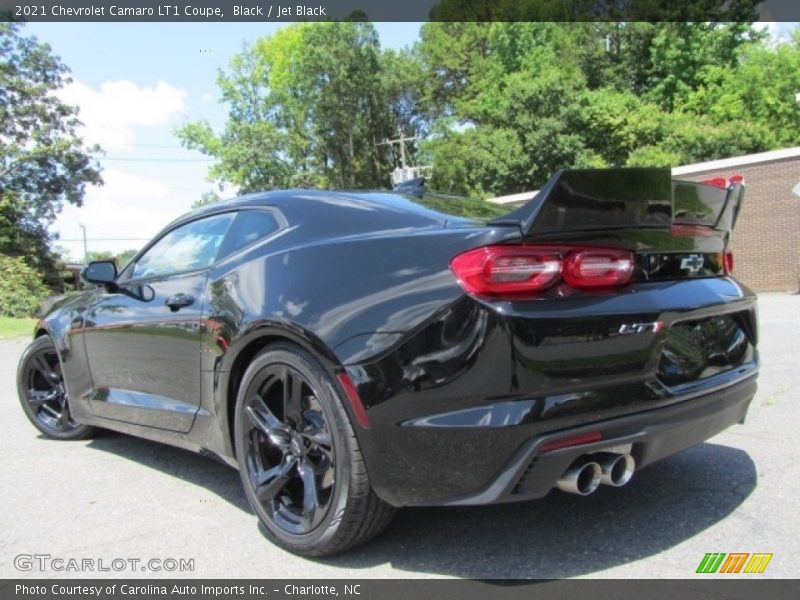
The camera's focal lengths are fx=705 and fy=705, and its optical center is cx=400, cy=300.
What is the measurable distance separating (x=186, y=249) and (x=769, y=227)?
1914cm

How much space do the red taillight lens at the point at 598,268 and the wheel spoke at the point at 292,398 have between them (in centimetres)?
115

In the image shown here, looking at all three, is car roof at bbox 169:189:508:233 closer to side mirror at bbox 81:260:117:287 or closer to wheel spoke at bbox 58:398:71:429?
side mirror at bbox 81:260:117:287

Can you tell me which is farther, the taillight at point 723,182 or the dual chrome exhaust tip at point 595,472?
the taillight at point 723,182

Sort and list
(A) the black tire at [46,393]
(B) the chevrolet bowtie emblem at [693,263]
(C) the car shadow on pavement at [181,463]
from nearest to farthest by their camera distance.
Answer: (B) the chevrolet bowtie emblem at [693,263]
(C) the car shadow on pavement at [181,463]
(A) the black tire at [46,393]

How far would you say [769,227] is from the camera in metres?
19.2

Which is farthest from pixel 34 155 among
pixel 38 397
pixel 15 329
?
pixel 38 397

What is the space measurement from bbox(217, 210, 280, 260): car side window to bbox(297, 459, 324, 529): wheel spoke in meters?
1.09

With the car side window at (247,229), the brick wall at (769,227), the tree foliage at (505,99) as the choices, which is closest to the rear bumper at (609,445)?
the car side window at (247,229)

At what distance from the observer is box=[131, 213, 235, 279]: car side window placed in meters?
3.59

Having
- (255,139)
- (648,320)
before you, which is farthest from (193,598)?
(255,139)

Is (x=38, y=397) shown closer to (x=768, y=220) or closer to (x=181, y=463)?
(x=181, y=463)

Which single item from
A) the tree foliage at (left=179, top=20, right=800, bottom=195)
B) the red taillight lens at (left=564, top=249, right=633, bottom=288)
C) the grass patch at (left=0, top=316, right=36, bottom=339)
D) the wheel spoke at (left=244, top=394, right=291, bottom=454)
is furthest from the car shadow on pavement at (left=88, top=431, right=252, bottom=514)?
the tree foliage at (left=179, top=20, right=800, bottom=195)

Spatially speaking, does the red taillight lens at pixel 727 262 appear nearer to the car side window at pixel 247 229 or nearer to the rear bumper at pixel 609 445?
the rear bumper at pixel 609 445

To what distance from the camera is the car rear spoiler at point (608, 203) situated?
7.93 ft
